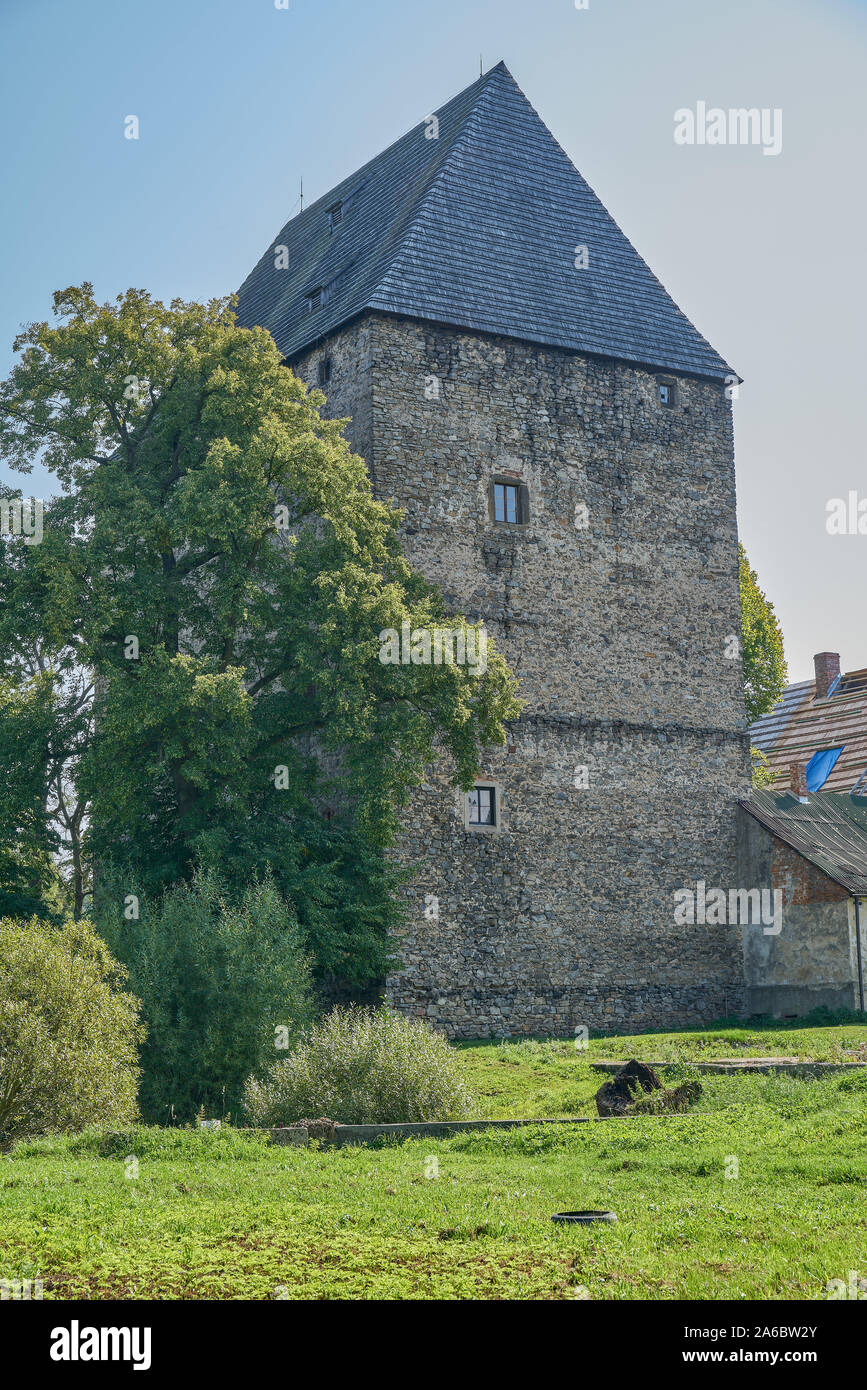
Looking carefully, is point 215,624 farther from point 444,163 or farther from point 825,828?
point 825,828

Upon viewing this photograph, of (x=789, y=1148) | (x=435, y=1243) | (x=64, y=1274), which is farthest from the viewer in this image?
(x=789, y=1148)

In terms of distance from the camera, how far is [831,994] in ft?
80.7

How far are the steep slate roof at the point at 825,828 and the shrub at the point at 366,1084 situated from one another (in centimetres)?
1251

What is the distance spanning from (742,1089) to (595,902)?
37.9 ft

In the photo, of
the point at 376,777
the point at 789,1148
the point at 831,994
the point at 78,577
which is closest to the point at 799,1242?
the point at 789,1148

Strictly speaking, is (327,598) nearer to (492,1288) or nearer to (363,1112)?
Result: (363,1112)

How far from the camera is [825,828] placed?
28.2 m

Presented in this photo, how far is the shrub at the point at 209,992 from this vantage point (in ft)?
53.1

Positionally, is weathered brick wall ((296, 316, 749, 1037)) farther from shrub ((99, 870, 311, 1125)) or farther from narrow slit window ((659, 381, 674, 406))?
shrub ((99, 870, 311, 1125))

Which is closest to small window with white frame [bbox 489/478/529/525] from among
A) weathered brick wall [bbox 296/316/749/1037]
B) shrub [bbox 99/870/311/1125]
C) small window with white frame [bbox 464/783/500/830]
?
weathered brick wall [bbox 296/316/749/1037]

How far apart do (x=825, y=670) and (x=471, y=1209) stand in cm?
3991

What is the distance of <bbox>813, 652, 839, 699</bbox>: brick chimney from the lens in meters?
46.3

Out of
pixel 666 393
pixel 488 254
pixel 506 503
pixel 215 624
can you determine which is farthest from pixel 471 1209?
pixel 666 393

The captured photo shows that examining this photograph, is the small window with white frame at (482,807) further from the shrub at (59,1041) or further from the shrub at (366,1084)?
the shrub at (59,1041)
